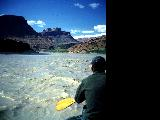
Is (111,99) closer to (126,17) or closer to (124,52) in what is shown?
(124,52)

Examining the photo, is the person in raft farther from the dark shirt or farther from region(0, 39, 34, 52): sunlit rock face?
region(0, 39, 34, 52): sunlit rock face

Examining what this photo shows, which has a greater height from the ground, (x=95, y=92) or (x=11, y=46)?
(x=11, y=46)

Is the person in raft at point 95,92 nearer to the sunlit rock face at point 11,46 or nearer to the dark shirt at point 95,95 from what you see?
the dark shirt at point 95,95

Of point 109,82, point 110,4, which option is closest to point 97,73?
point 109,82

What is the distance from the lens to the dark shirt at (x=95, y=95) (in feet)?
10.2

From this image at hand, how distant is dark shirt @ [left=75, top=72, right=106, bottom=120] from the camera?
312 centimetres

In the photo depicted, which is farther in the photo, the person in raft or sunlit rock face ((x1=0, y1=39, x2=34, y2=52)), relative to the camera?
sunlit rock face ((x1=0, y1=39, x2=34, y2=52))

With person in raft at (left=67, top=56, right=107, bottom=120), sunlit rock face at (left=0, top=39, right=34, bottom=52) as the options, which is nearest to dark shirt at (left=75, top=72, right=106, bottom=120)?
person in raft at (left=67, top=56, right=107, bottom=120)

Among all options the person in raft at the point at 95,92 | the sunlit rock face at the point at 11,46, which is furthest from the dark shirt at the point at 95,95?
the sunlit rock face at the point at 11,46

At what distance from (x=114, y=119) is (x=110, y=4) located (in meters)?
1.07

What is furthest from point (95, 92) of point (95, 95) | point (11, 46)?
point (11, 46)

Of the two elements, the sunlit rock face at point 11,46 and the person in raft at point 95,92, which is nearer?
the person in raft at point 95,92

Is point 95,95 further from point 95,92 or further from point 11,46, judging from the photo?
point 11,46

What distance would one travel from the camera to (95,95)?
3199 mm
